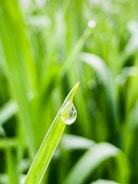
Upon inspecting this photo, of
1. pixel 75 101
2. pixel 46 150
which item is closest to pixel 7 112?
pixel 75 101

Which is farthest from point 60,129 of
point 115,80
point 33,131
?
point 115,80

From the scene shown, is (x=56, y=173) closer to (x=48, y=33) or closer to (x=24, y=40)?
(x=24, y=40)

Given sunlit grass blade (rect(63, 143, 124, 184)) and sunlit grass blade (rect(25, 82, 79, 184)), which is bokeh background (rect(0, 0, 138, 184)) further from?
sunlit grass blade (rect(25, 82, 79, 184))

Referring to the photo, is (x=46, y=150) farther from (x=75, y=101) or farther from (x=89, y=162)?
(x=75, y=101)

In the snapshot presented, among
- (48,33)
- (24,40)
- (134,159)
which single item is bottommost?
Result: (134,159)

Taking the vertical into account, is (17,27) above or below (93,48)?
above

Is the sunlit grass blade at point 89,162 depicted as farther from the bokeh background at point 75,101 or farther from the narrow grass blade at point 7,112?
the narrow grass blade at point 7,112

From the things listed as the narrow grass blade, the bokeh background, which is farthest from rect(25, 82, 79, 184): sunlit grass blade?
the narrow grass blade
